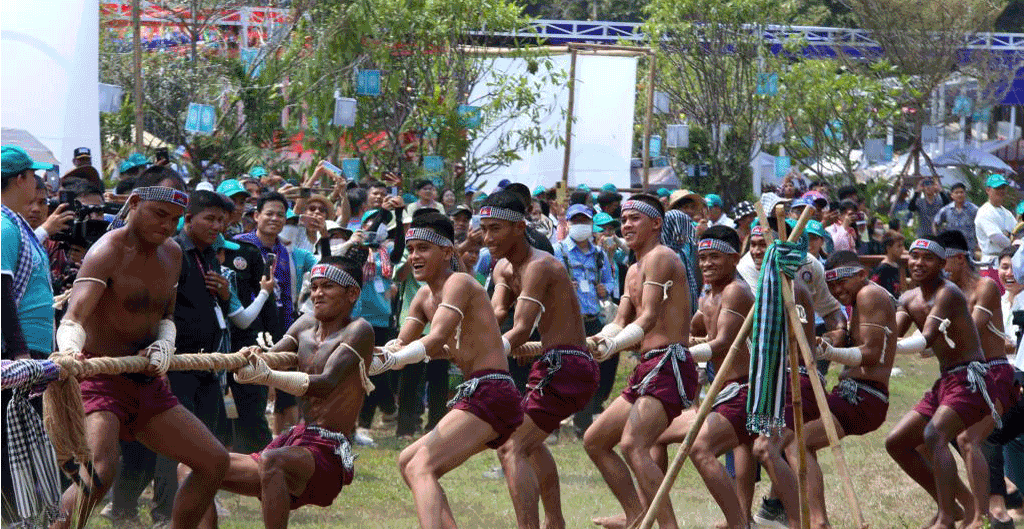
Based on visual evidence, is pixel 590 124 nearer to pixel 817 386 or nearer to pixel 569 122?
pixel 569 122

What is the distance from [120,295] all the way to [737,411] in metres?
3.71

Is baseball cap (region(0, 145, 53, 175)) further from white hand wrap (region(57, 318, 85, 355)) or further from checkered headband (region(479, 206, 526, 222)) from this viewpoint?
checkered headband (region(479, 206, 526, 222))

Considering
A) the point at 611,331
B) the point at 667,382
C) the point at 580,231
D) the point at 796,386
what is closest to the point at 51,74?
the point at 580,231

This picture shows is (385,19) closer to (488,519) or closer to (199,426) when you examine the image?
(488,519)

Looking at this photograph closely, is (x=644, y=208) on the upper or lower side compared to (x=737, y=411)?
upper

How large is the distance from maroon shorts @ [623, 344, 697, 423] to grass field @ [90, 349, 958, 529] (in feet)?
4.42

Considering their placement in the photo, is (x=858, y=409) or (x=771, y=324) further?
(x=858, y=409)

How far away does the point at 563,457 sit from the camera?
1164cm

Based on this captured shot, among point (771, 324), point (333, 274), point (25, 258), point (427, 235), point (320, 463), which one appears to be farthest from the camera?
point (427, 235)

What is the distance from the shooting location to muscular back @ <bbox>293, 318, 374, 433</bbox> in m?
6.81

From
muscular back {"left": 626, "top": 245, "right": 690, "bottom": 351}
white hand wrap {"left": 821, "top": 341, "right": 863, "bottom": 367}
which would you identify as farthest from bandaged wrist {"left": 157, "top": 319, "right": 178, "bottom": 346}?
white hand wrap {"left": 821, "top": 341, "right": 863, "bottom": 367}

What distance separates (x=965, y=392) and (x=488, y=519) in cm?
314

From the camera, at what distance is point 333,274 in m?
7.02

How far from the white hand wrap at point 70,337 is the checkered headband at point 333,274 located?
115 cm
